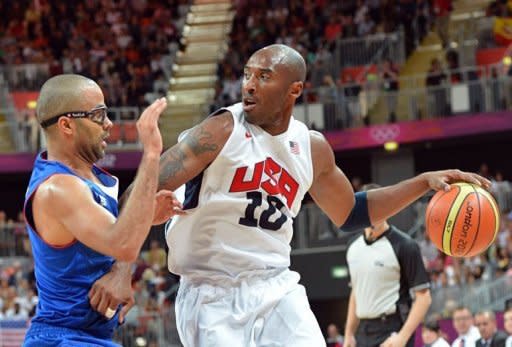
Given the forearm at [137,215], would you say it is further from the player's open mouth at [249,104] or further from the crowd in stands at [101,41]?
the crowd in stands at [101,41]

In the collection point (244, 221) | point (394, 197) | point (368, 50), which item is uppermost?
point (244, 221)

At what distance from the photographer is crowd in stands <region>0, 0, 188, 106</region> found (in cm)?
2834

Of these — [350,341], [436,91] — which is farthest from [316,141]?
[436,91]

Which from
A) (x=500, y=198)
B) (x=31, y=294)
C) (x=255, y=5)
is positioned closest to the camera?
(x=31, y=294)

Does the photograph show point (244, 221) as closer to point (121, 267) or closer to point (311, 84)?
point (121, 267)

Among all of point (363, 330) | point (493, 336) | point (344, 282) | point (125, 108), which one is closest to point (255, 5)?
point (125, 108)

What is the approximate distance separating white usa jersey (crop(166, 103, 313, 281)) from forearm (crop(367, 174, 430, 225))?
3.05ft

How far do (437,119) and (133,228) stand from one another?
69.3 ft

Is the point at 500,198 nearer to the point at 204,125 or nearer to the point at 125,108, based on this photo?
the point at 125,108

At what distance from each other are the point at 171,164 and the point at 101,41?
25456 mm

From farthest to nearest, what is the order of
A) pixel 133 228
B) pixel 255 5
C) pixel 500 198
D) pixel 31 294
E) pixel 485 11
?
1. pixel 255 5
2. pixel 485 11
3. pixel 500 198
4. pixel 31 294
5. pixel 133 228

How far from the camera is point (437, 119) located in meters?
25.1

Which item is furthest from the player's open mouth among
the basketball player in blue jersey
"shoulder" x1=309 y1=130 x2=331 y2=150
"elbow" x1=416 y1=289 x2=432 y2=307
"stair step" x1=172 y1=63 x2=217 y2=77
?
"stair step" x1=172 y1=63 x2=217 y2=77

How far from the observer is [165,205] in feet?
17.5
